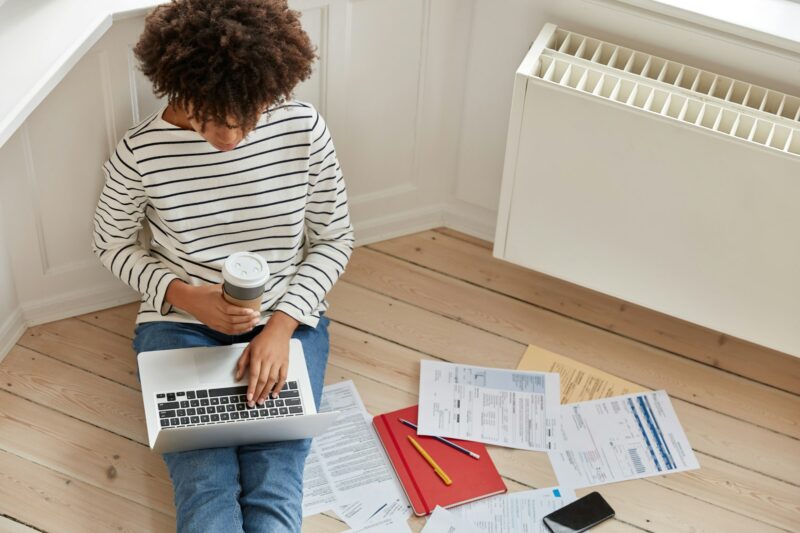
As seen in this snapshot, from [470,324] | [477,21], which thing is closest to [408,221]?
[470,324]

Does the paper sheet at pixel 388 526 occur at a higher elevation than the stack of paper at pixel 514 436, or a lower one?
lower

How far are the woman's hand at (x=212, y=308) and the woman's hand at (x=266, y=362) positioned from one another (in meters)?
0.06

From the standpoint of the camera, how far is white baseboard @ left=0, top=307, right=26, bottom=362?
1809mm

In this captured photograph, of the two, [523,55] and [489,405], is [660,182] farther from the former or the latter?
[489,405]

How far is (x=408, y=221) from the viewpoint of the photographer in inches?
84.5

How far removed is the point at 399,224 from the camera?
7.03 ft

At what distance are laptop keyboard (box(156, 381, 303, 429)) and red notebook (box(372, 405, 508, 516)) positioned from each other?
255 millimetres

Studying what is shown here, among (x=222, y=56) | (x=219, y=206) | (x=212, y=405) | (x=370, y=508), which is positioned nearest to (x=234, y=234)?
(x=219, y=206)

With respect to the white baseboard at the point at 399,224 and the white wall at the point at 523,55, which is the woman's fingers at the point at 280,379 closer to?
the white baseboard at the point at 399,224

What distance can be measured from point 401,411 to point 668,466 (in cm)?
48

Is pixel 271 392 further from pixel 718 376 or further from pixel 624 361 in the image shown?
pixel 718 376

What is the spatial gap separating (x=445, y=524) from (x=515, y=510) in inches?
5.0

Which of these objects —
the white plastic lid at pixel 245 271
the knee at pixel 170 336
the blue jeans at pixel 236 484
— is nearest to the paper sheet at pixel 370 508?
the blue jeans at pixel 236 484

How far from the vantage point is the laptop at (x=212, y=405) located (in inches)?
58.4
